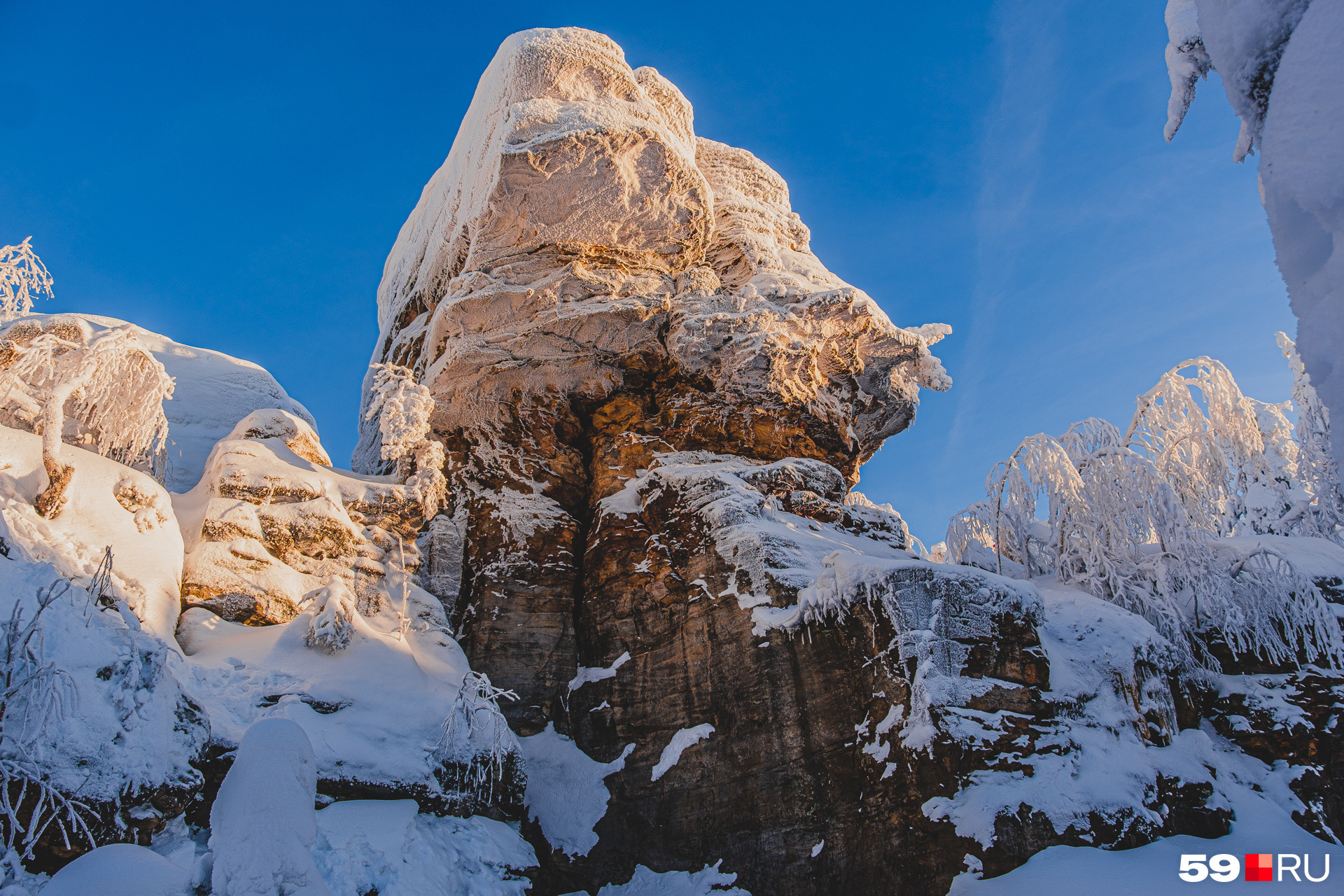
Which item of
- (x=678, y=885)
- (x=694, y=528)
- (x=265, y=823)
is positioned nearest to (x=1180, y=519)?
(x=694, y=528)

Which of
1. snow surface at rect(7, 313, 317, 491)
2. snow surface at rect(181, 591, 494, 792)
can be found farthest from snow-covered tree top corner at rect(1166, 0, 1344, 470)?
snow surface at rect(7, 313, 317, 491)

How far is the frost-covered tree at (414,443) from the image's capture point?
13.9m

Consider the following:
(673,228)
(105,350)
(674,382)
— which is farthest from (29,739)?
(673,228)

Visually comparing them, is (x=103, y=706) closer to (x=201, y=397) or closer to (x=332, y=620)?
(x=332, y=620)

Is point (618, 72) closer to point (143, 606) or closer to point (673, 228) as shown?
point (673, 228)

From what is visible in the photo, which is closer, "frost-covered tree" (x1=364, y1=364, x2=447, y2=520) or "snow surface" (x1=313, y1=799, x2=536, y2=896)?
"snow surface" (x1=313, y1=799, x2=536, y2=896)

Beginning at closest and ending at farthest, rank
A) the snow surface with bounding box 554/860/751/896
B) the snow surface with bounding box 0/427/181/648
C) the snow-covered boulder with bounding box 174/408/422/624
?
the snow surface with bounding box 0/427/181/648 → the snow surface with bounding box 554/860/751/896 → the snow-covered boulder with bounding box 174/408/422/624

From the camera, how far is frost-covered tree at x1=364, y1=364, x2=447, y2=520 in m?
13.9

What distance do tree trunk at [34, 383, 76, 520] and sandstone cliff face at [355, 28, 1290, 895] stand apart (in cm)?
561

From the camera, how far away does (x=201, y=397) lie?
54.3ft

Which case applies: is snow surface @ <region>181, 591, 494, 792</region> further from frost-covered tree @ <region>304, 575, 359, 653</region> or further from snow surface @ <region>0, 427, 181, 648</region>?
snow surface @ <region>0, 427, 181, 648</region>

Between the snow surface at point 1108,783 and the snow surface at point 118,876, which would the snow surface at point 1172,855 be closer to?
the snow surface at point 1108,783

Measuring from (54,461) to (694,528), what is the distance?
901cm

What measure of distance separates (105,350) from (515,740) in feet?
26.5
